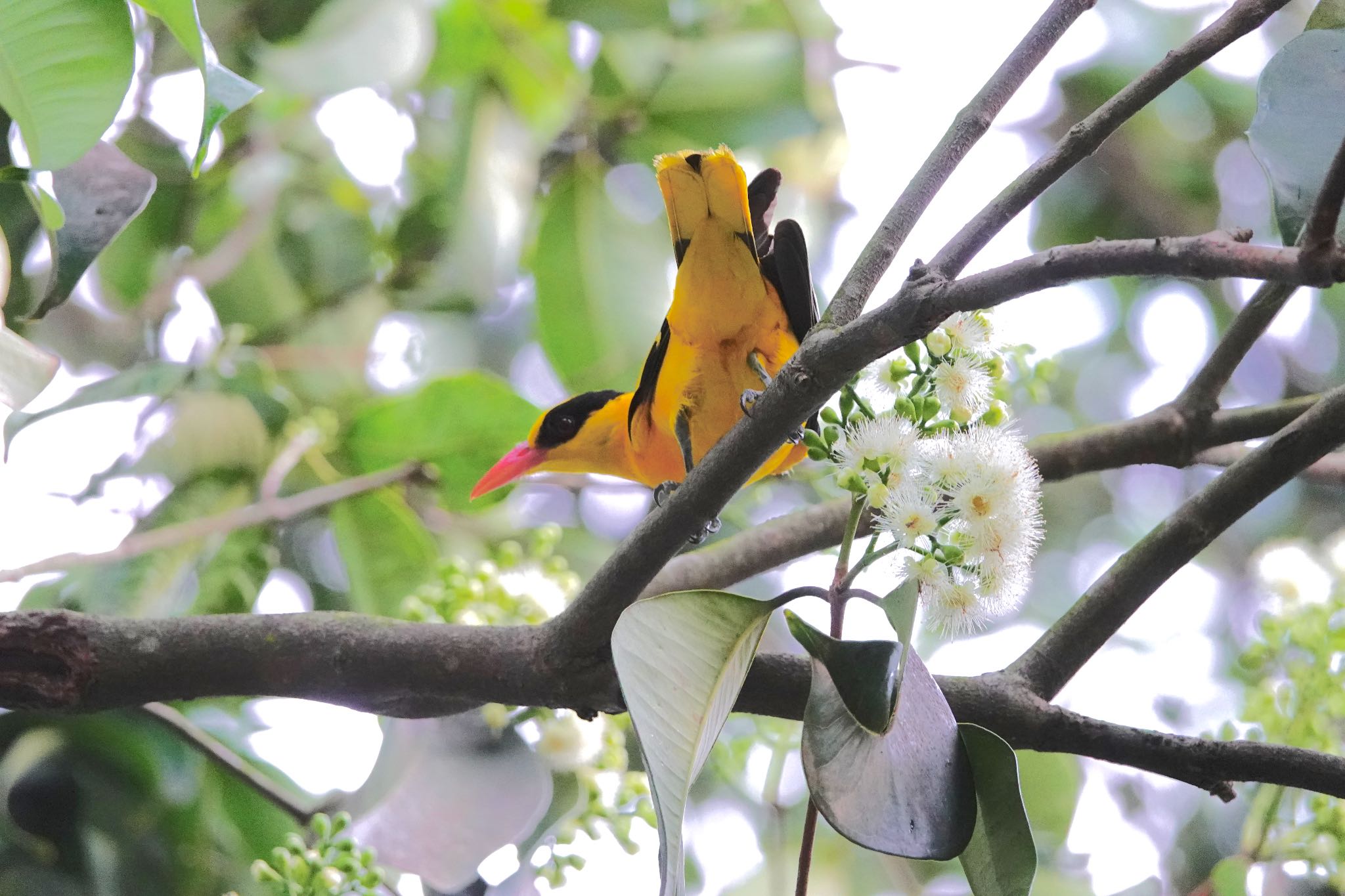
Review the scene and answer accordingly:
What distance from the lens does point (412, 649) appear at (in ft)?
4.80

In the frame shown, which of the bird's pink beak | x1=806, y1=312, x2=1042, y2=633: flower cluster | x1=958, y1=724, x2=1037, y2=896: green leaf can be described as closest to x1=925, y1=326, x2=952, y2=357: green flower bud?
x1=806, y1=312, x2=1042, y2=633: flower cluster

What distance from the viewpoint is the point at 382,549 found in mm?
2445

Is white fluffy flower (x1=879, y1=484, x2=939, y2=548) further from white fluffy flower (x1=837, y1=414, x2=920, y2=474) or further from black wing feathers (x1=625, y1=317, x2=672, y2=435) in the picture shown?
black wing feathers (x1=625, y1=317, x2=672, y2=435)

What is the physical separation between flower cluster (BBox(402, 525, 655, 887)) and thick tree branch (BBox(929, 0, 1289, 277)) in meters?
0.96

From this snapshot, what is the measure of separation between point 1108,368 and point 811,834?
3299mm

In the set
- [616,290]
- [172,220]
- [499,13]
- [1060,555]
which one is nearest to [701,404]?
[616,290]

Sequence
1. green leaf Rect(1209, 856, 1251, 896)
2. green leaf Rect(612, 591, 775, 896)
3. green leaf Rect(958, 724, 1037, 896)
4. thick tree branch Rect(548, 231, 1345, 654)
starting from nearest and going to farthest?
thick tree branch Rect(548, 231, 1345, 654) < green leaf Rect(612, 591, 775, 896) < green leaf Rect(958, 724, 1037, 896) < green leaf Rect(1209, 856, 1251, 896)

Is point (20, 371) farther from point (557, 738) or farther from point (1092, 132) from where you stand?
point (1092, 132)

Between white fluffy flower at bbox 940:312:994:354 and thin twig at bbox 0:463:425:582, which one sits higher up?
white fluffy flower at bbox 940:312:994:354

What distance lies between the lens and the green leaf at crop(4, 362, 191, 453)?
6.34 feet

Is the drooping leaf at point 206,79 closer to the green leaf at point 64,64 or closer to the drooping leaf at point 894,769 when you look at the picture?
the green leaf at point 64,64

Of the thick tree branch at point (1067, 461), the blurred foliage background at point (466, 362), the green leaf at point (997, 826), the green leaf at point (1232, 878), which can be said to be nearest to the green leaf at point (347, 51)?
the blurred foliage background at point (466, 362)

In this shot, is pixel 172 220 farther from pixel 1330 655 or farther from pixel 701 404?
pixel 1330 655

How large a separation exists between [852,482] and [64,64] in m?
1.09
